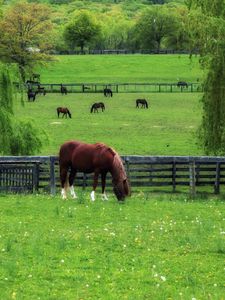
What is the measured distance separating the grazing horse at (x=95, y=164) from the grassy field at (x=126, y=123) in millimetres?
7595

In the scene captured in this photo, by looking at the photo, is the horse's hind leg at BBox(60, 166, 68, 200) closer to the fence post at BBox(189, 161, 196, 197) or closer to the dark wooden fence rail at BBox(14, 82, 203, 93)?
the fence post at BBox(189, 161, 196, 197)

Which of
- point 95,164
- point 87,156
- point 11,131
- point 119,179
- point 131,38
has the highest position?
point 87,156

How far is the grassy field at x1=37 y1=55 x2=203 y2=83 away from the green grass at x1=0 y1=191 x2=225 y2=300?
76.1m

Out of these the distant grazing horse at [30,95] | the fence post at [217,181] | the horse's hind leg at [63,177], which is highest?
the horse's hind leg at [63,177]

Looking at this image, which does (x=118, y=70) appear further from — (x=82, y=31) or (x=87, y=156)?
(x=87, y=156)

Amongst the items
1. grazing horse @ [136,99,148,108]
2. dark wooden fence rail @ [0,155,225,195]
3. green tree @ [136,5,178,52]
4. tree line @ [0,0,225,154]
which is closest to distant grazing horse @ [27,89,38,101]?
tree line @ [0,0,225,154]

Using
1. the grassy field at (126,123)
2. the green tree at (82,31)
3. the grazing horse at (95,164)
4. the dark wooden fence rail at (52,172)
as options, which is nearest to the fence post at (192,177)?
the dark wooden fence rail at (52,172)

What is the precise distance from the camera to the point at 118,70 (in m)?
103

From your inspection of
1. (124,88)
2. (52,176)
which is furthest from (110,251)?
(124,88)

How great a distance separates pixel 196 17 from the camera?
22.1 m

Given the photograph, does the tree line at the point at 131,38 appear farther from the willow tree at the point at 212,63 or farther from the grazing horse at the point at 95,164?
the grazing horse at the point at 95,164

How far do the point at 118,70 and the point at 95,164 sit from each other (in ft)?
286

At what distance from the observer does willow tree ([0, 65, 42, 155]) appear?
21.9 meters

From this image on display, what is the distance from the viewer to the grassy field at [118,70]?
93.7 m
